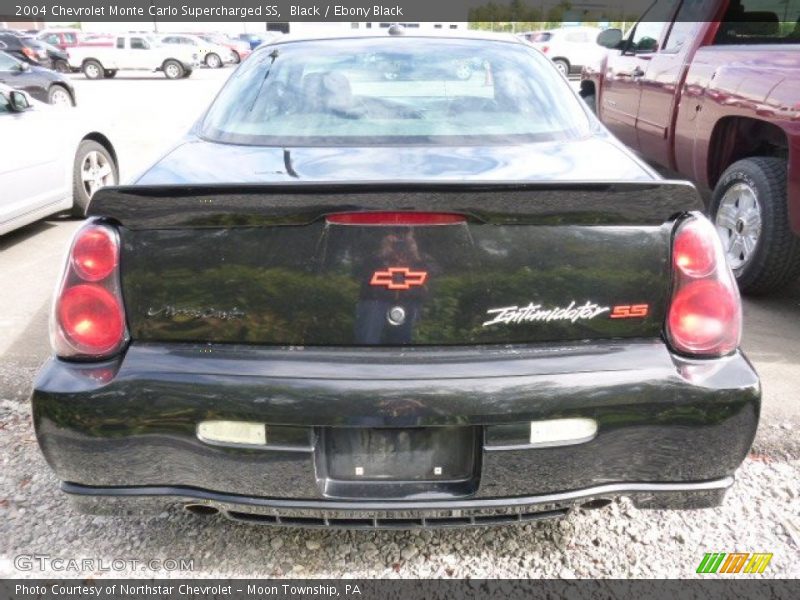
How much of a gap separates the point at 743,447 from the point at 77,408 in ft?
5.93

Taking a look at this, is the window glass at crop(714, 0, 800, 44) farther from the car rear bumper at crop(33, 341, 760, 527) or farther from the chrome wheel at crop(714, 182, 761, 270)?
the car rear bumper at crop(33, 341, 760, 527)

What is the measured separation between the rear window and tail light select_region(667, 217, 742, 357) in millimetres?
740

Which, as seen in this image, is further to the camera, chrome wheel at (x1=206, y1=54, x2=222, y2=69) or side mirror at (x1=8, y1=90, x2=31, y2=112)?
chrome wheel at (x1=206, y1=54, x2=222, y2=69)

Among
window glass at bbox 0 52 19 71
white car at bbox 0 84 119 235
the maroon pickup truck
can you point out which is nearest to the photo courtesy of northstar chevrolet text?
the maroon pickup truck

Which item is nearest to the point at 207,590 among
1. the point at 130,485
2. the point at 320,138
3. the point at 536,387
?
the point at 130,485

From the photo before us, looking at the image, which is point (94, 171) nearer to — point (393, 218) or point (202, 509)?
point (202, 509)

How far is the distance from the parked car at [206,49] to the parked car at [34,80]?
14846 millimetres

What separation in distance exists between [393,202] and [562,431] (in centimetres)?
74

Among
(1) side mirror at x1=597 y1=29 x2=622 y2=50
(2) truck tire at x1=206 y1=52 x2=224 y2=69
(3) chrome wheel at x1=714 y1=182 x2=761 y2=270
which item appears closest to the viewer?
(3) chrome wheel at x1=714 y1=182 x2=761 y2=270

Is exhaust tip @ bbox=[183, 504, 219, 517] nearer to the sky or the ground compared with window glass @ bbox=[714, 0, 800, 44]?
nearer to the ground

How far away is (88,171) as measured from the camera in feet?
19.9

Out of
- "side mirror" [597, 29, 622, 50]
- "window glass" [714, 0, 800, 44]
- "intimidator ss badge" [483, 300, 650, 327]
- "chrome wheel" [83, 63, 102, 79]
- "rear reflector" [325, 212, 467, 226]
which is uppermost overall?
"window glass" [714, 0, 800, 44]

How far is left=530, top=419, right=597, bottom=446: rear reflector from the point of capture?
5.91 feet

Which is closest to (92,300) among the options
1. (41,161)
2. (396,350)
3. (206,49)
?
(396,350)
